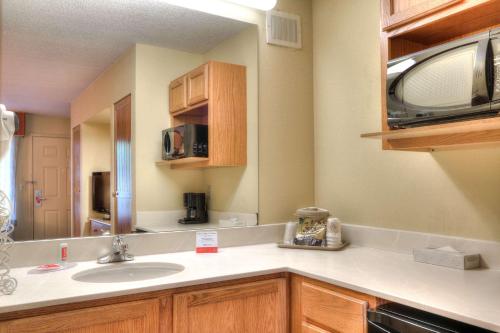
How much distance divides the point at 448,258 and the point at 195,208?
1288mm

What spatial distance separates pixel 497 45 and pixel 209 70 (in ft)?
4.75

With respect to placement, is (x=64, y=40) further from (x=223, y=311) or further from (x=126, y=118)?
(x=223, y=311)

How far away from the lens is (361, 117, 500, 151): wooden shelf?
4.66ft

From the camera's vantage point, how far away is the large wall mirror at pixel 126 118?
1.86 m

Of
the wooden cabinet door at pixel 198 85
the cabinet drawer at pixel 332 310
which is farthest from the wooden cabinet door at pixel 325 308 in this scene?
the wooden cabinet door at pixel 198 85

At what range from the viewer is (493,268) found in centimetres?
172

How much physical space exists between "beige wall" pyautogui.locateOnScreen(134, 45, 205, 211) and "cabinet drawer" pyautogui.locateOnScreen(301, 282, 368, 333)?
89 centimetres

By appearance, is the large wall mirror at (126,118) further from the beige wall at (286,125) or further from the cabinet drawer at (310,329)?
the cabinet drawer at (310,329)

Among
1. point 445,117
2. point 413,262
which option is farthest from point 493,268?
point 445,117

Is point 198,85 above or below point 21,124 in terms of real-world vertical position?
above

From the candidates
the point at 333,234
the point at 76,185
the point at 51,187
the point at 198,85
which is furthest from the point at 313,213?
the point at 51,187

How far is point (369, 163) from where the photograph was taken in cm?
232

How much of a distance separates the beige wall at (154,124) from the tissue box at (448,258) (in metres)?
1.25

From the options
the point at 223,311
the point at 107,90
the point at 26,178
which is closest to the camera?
the point at 223,311
